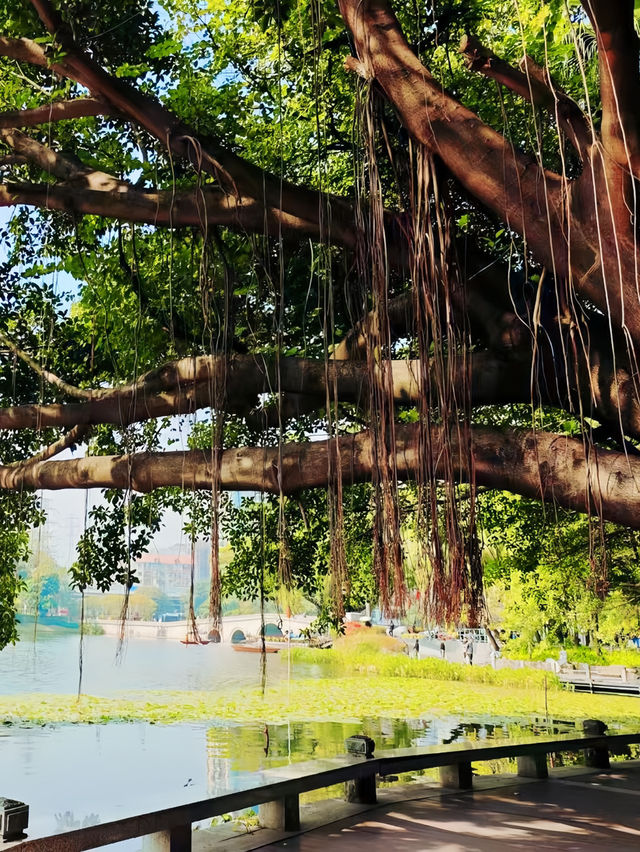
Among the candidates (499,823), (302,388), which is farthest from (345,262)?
(499,823)

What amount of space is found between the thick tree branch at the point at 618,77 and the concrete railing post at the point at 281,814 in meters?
2.33

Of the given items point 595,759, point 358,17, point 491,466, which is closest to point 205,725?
point 595,759

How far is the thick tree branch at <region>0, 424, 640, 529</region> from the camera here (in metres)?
2.36

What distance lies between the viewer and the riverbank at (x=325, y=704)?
9.01m

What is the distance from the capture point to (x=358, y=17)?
2473mm

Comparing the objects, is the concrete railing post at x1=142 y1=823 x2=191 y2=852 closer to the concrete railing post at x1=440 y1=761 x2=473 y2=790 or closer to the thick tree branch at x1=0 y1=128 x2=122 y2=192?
the concrete railing post at x1=440 y1=761 x2=473 y2=790

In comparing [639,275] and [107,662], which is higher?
[639,275]

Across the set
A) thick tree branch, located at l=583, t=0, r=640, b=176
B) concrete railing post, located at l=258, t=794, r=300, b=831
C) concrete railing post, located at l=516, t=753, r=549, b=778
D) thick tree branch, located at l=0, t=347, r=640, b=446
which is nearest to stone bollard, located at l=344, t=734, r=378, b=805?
concrete railing post, located at l=258, t=794, r=300, b=831

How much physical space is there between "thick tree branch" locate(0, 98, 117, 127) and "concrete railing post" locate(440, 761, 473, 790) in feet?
10.3

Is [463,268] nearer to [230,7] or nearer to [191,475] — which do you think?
[191,475]

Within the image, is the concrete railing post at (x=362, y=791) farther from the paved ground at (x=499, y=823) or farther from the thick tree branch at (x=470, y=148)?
the thick tree branch at (x=470, y=148)

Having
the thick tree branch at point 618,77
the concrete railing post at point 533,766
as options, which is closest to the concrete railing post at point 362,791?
the concrete railing post at point 533,766

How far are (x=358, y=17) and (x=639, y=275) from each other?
48.3 inches

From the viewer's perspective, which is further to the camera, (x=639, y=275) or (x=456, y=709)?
(x=456, y=709)
